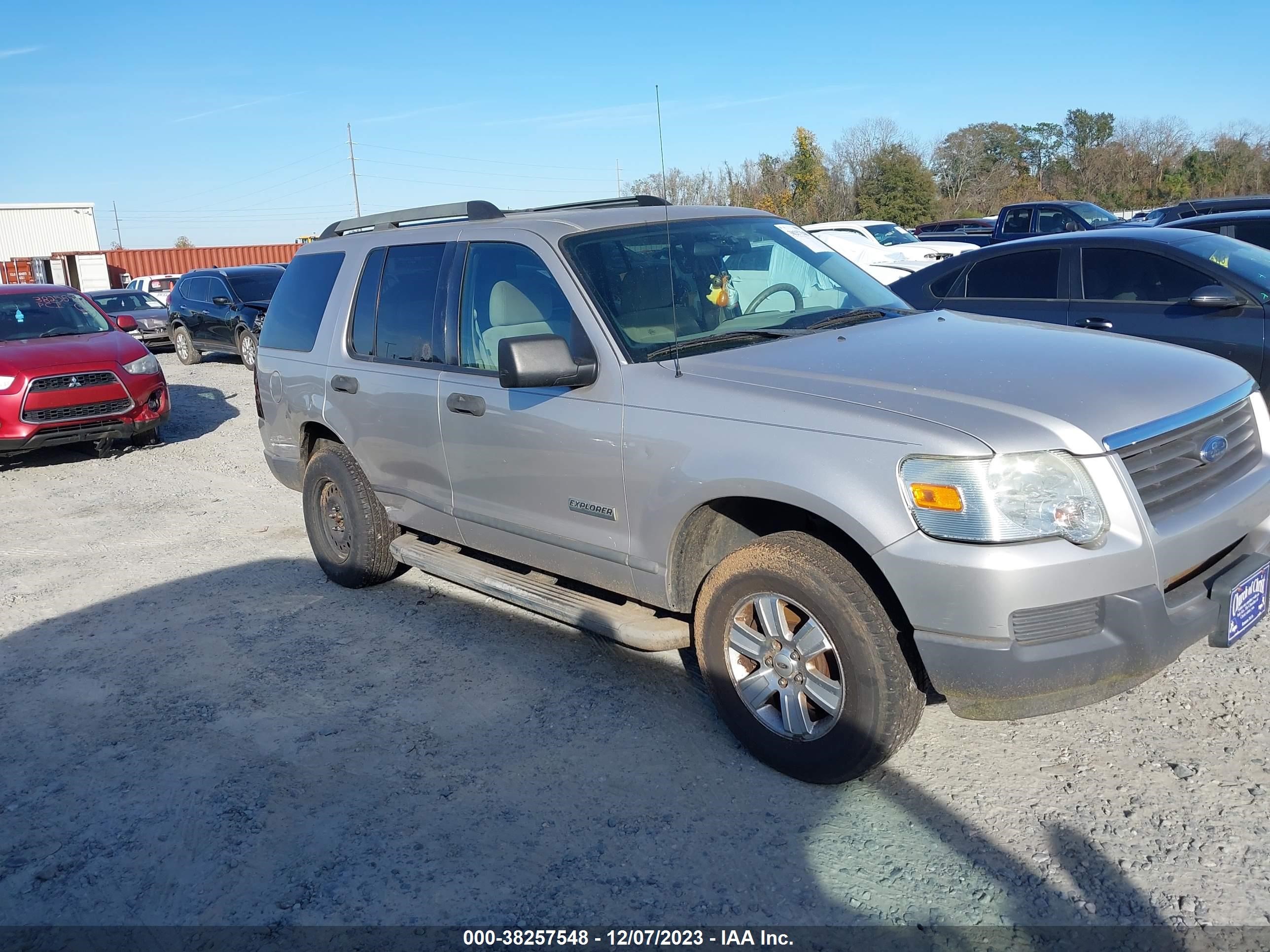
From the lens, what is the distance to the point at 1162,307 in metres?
6.84

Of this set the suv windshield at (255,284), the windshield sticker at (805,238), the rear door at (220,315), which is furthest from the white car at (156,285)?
the windshield sticker at (805,238)

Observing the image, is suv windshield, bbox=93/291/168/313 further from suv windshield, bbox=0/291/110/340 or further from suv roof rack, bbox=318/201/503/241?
suv roof rack, bbox=318/201/503/241

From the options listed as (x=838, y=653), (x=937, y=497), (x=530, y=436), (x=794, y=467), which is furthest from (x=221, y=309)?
(x=937, y=497)

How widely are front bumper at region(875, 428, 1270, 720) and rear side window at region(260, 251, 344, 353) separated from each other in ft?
12.6

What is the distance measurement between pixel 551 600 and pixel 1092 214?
18377 mm

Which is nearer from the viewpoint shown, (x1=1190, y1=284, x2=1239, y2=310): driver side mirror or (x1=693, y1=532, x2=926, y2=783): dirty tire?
(x1=693, y1=532, x2=926, y2=783): dirty tire

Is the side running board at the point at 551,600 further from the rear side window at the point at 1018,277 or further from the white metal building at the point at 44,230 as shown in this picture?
the white metal building at the point at 44,230

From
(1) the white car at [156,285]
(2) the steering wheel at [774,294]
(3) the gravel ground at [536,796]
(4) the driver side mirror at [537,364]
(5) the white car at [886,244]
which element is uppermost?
(1) the white car at [156,285]

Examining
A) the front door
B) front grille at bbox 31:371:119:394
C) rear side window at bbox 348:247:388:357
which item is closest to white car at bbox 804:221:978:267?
front grille at bbox 31:371:119:394

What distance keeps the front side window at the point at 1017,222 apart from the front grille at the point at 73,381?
1634cm

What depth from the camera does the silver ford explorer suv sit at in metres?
3.00

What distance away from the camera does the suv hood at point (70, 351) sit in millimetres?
9914

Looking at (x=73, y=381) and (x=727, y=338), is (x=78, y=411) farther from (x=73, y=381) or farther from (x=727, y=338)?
(x=727, y=338)

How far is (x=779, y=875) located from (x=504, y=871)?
842 millimetres
